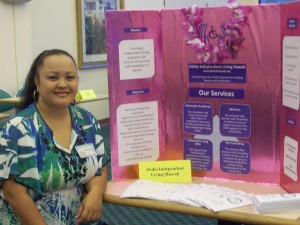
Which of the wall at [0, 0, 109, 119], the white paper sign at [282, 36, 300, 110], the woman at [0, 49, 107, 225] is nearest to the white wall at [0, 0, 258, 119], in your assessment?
the wall at [0, 0, 109, 119]

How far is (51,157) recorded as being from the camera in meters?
1.71

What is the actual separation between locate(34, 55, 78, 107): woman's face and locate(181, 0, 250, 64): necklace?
1.61 feet

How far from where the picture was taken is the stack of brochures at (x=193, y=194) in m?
1.58

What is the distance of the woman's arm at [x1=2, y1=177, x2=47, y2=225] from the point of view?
5.38 ft

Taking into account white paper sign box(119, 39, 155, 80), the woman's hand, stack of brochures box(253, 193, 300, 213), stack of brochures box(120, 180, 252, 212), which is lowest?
the woman's hand

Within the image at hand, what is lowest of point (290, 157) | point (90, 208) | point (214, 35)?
point (90, 208)

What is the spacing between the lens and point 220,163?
1902 mm

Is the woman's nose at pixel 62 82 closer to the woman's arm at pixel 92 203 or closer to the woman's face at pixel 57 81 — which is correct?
the woman's face at pixel 57 81

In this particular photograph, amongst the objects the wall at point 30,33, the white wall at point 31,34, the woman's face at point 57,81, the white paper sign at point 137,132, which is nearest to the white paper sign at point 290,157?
the white paper sign at point 137,132

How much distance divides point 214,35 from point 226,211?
0.70m

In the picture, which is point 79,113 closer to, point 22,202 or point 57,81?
point 57,81

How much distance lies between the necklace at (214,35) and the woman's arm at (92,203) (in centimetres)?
64

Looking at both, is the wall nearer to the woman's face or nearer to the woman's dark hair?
the woman's dark hair

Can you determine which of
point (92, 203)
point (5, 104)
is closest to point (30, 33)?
point (5, 104)
